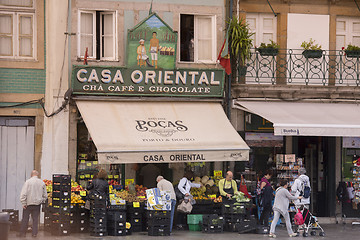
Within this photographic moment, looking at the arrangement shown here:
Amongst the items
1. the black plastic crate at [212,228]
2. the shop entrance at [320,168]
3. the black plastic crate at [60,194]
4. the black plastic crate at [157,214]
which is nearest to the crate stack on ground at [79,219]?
the black plastic crate at [60,194]

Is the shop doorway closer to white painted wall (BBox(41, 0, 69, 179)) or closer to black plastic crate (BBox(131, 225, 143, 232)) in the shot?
white painted wall (BBox(41, 0, 69, 179))

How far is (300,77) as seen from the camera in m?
24.8

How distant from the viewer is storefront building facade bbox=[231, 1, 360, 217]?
2419 centimetres

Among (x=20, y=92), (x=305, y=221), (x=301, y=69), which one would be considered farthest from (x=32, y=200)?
(x=301, y=69)

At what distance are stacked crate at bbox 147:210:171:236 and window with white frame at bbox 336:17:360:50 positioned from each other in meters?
7.98

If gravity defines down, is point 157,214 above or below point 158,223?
above

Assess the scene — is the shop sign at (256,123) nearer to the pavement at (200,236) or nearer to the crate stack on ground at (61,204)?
the pavement at (200,236)

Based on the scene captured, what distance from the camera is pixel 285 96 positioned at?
80.0ft

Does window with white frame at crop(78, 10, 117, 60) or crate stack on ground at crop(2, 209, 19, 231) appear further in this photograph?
window with white frame at crop(78, 10, 117, 60)

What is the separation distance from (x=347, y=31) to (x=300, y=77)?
211cm

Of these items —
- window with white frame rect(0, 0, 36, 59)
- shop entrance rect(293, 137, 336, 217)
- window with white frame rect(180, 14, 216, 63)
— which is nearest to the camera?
window with white frame rect(0, 0, 36, 59)

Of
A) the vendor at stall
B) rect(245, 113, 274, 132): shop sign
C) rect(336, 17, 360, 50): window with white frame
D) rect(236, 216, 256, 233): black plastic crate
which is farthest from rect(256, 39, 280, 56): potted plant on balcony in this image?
rect(236, 216, 256, 233): black plastic crate

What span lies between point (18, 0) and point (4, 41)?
3.89ft

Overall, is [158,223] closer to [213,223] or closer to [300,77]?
[213,223]
